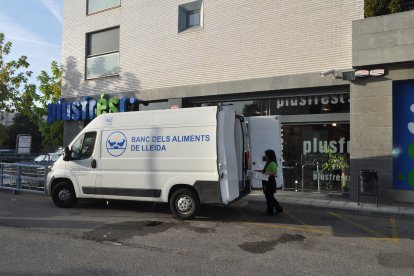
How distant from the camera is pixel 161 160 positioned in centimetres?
869

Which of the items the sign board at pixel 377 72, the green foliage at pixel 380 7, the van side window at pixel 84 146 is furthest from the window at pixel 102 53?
the sign board at pixel 377 72

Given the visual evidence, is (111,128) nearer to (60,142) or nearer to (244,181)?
(244,181)

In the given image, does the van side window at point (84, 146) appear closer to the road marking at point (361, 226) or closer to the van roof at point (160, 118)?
the van roof at point (160, 118)

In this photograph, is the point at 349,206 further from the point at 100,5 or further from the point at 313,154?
the point at 100,5

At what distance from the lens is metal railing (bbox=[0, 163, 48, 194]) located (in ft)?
38.8

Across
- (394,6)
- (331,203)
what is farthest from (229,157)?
(394,6)

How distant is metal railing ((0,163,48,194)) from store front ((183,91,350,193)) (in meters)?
6.44

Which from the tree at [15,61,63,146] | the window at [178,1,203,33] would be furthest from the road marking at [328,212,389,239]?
the tree at [15,61,63,146]

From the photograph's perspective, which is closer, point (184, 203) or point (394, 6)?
point (184, 203)

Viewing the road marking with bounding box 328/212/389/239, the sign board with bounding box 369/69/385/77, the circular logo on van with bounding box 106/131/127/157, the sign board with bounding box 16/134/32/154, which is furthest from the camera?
the sign board with bounding box 16/134/32/154

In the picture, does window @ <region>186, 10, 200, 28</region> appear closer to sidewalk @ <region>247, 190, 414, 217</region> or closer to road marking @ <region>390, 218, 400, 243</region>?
sidewalk @ <region>247, 190, 414, 217</region>

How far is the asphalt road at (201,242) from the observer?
532 cm

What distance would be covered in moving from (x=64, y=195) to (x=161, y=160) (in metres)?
3.14

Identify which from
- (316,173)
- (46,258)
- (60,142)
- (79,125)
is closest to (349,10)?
(316,173)
